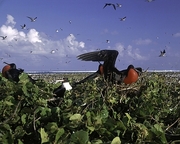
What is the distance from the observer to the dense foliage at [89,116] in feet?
4.43

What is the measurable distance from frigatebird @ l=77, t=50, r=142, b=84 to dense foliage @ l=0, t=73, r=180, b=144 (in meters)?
0.57

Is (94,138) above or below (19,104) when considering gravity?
below

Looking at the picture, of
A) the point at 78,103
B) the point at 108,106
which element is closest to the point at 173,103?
the point at 108,106

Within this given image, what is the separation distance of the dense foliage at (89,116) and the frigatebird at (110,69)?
573mm

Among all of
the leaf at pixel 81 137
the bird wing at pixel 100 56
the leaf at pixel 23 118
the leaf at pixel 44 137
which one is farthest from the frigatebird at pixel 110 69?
the leaf at pixel 81 137

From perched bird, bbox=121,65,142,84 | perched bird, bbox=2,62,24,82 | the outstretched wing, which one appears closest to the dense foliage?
perched bird, bbox=121,65,142,84

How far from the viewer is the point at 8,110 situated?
5.64ft

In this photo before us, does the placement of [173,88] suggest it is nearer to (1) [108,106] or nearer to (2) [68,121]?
(1) [108,106]

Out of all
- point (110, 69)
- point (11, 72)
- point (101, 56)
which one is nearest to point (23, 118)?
point (11, 72)

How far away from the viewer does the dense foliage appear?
1352 mm

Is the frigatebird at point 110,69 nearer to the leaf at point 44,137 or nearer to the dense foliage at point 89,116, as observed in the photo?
the dense foliage at point 89,116

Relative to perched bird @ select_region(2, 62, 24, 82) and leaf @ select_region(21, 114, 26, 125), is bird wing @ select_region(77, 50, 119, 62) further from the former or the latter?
leaf @ select_region(21, 114, 26, 125)

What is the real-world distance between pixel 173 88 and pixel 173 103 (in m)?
0.48

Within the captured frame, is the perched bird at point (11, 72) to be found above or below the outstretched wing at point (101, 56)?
below
